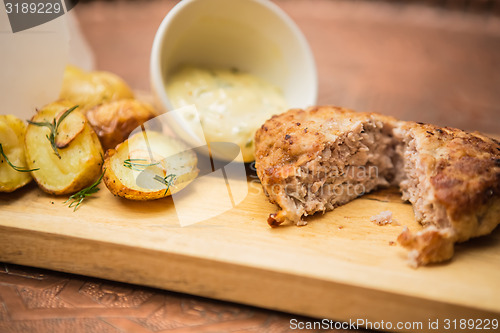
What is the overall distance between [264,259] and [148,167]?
101 cm

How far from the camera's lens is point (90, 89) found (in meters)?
3.39

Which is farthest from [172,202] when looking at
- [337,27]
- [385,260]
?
[337,27]

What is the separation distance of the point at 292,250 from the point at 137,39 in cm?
426

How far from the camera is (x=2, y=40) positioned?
10.2 feet

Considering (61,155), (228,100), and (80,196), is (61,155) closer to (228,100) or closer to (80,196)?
(80,196)

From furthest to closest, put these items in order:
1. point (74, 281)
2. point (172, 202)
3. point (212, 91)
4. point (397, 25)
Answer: point (397, 25) → point (212, 91) → point (172, 202) → point (74, 281)

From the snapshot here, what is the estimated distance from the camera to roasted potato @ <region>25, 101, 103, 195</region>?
275 cm

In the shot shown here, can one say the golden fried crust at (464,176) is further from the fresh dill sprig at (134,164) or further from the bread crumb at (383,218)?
the fresh dill sprig at (134,164)

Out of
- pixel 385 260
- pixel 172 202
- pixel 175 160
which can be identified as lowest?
pixel 385 260

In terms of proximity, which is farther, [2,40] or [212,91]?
[212,91]

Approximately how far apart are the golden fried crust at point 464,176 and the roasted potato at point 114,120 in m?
1.93

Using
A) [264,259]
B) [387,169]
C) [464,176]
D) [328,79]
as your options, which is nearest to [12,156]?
[264,259]

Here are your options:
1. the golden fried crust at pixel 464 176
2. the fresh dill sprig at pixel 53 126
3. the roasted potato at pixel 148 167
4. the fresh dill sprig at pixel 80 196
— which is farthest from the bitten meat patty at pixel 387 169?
the fresh dill sprig at pixel 53 126

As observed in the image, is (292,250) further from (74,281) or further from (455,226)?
(74,281)
